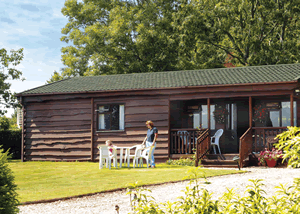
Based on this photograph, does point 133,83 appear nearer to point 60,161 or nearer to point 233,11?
point 60,161

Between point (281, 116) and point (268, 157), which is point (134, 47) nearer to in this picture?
point (281, 116)

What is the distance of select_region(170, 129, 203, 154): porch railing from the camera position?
14641 millimetres

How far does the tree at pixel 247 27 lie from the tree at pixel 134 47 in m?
0.98

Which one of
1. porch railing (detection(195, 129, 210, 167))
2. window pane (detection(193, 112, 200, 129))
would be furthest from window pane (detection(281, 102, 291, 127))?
porch railing (detection(195, 129, 210, 167))

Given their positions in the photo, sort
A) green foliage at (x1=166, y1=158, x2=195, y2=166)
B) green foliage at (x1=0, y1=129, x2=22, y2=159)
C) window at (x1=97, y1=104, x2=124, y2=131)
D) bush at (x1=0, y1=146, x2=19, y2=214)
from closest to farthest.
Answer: bush at (x1=0, y1=146, x2=19, y2=214) < green foliage at (x1=166, y1=158, x2=195, y2=166) < window at (x1=97, y1=104, x2=124, y2=131) < green foliage at (x1=0, y1=129, x2=22, y2=159)

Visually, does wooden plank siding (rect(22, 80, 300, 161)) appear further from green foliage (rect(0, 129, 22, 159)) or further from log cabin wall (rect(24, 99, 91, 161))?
green foliage (rect(0, 129, 22, 159))

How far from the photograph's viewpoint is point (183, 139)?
1541cm

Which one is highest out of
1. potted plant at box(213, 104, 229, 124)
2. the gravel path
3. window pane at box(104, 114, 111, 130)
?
potted plant at box(213, 104, 229, 124)

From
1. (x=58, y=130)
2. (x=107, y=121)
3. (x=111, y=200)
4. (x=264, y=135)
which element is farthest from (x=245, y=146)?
(x=58, y=130)

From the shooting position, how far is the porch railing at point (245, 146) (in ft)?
41.6

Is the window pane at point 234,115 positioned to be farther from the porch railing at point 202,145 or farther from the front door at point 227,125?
the porch railing at point 202,145

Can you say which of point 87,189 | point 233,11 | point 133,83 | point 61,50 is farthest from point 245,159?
point 61,50

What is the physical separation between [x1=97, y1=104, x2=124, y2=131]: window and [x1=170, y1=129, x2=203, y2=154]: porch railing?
2.35m

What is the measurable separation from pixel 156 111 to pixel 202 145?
104 inches
